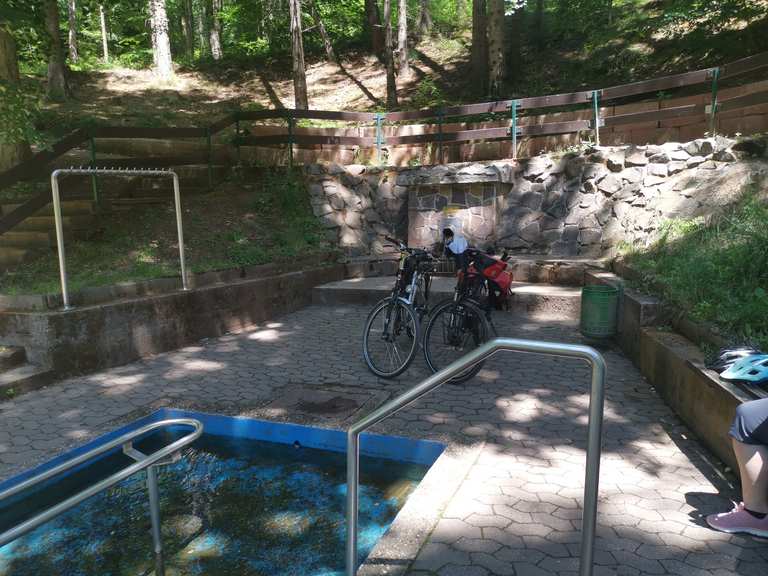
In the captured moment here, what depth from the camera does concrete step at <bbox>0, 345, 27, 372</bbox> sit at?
551cm

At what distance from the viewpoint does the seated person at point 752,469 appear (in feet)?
8.89

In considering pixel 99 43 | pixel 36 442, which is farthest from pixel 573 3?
pixel 99 43

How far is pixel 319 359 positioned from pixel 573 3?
50.3 ft

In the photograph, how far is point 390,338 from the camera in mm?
5734

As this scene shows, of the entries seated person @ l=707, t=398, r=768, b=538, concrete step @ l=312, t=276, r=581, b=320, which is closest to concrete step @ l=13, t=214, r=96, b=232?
concrete step @ l=312, t=276, r=581, b=320

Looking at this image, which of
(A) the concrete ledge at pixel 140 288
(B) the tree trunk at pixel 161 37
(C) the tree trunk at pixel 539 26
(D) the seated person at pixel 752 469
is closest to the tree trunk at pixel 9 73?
(A) the concrete ledge at pixel 140 288

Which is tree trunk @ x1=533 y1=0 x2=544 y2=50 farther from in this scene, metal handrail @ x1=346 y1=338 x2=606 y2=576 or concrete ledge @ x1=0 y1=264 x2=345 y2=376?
metal handrail @ x1=346 y1=338 x2=606 y2=576

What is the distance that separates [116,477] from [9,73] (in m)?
8.08

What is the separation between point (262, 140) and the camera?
11.6 meters

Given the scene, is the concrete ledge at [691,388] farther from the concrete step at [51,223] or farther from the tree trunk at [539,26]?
the tree trunk at [539,26]

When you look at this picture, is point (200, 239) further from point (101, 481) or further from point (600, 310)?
point (101, 481)

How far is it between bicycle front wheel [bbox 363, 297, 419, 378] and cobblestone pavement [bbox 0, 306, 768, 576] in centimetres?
18

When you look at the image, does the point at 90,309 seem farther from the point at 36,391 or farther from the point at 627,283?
the point at 627,283

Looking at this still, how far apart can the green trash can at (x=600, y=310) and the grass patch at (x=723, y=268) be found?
1.45ft
